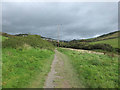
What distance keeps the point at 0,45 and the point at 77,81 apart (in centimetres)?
1327

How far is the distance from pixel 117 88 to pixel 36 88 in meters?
4.49

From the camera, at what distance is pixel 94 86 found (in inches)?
202

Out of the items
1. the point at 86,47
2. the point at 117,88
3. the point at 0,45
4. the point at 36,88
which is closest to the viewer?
the point at 36,88

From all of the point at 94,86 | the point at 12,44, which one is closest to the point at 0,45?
the point at 12,44

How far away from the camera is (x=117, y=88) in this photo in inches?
206

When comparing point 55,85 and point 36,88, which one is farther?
point 55,85

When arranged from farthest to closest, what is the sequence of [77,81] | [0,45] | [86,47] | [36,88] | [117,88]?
[86,47] < [0,45] < [77,81] < [117,88] < [36,88]

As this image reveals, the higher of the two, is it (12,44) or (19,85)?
(12,44)

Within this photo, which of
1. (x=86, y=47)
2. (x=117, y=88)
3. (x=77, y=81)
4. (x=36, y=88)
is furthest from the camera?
(x=86, y=47)

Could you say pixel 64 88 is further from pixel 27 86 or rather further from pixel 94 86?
pixel 27 86

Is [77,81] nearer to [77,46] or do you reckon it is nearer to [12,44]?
[12,44]

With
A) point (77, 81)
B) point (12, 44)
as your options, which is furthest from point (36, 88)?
point (12, 44)

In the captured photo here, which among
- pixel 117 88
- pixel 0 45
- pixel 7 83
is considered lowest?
pixel 117 88

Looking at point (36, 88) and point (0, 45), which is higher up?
point (0, 45)
